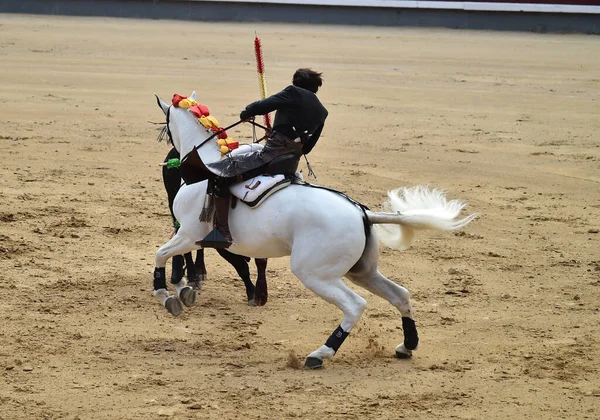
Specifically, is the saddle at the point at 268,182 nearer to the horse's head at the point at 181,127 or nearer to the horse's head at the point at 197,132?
the horse's head at the point at 197,132

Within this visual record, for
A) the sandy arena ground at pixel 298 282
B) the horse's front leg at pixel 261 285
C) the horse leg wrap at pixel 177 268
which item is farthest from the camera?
the horse's front leg at pixel 261 285

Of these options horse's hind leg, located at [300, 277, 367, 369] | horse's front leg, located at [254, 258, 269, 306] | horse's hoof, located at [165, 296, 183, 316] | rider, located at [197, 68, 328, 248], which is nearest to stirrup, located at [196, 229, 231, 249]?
rider, located at [197, 68, 328, 248]

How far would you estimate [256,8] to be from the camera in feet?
86.3

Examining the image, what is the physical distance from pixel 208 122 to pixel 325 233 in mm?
1328

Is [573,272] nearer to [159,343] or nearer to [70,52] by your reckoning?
[159,343]

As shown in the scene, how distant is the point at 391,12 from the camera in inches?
1040

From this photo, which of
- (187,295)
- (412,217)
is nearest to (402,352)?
(412,217)

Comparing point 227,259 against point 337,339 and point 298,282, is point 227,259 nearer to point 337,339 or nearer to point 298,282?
point 298,282

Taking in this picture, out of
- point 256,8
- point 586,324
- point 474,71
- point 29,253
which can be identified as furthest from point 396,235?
point 256,8

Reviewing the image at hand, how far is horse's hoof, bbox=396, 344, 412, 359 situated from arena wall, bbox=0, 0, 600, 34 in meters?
20.4

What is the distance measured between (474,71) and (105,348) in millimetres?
14190

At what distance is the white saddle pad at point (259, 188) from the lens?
636cm

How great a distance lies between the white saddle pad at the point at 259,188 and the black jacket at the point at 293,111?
0.36 metres

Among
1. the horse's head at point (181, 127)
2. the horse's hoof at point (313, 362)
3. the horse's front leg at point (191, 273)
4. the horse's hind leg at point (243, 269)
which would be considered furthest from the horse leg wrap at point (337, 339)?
the horse's front leg at point (191, 273)
